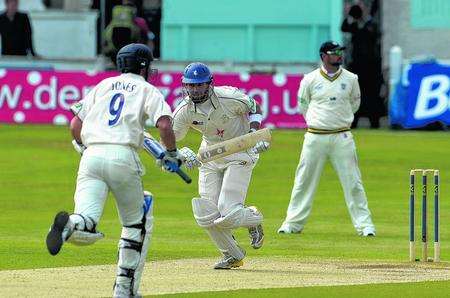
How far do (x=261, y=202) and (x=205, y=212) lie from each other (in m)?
6.92

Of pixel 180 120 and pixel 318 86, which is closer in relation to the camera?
pixel 180 120

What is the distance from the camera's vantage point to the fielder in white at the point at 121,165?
1144 centimetres

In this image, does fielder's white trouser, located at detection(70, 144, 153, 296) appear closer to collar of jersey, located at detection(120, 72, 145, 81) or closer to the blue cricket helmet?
collar of jersey, located at detection(120, 72, 145, 81)

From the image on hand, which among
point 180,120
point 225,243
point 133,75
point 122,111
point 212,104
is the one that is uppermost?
point 133,75

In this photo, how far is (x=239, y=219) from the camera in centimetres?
1404

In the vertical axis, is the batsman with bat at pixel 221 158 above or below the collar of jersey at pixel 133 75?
below

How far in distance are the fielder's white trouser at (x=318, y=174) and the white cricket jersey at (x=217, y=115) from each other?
3475 mm

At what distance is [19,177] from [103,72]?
771 cm

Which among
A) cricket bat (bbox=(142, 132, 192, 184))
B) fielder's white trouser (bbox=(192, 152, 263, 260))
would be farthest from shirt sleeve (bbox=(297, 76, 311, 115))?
cricket bat (bbox=(142, 132, 192, 184))

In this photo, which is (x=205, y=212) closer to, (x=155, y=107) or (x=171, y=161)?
(x=171, y=161)

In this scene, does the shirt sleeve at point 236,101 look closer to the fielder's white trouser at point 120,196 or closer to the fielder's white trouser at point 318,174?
the fielder's white trouser at point 120,196

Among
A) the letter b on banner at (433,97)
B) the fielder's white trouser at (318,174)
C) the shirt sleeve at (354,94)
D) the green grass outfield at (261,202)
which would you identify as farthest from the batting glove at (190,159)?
the letter b on banner at (433,97)

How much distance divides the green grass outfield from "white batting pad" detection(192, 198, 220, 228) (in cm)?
102

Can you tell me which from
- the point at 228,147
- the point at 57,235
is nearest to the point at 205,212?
the point at 228,147
